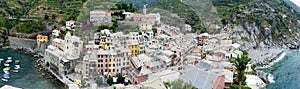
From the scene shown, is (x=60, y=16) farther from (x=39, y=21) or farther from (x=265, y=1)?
(x=265, y=1)

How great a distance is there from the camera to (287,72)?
32312 mm

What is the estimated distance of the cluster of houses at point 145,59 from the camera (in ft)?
71.9

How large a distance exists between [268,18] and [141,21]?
22.2 meters

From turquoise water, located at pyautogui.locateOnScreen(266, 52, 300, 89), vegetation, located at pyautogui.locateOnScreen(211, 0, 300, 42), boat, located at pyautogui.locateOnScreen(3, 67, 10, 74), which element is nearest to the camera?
turquoise water, located at pyautogui.locateOnScreen(266, 52, 300, 89)

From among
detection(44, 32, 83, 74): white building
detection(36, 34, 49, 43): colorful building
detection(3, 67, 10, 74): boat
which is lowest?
detection(3, 67, 10, 74): boat

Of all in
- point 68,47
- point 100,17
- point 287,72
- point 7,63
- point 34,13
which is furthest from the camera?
point 34,13

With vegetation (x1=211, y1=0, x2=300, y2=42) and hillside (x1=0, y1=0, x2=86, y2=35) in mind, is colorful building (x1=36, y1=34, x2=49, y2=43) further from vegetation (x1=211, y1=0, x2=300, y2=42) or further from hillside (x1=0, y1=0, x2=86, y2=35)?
vegetation (x1=211, y1=0, x2=300, y2=42)

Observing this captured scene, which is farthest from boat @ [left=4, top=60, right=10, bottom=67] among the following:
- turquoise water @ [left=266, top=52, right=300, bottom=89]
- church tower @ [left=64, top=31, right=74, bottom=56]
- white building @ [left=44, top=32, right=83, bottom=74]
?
turquoise water @ [left=266, top=52, right=300, bottom=89]

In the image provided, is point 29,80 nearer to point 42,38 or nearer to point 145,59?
point 145,59

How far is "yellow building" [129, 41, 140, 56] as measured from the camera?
2809cm

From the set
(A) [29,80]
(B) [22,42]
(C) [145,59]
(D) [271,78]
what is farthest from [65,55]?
(D) [271,78]

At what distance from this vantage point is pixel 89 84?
2348 centimetres

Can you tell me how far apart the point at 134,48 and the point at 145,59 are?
2.38 m

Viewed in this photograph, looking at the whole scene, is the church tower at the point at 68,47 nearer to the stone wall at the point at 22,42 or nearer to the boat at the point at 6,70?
the boat at the point at 6,70
